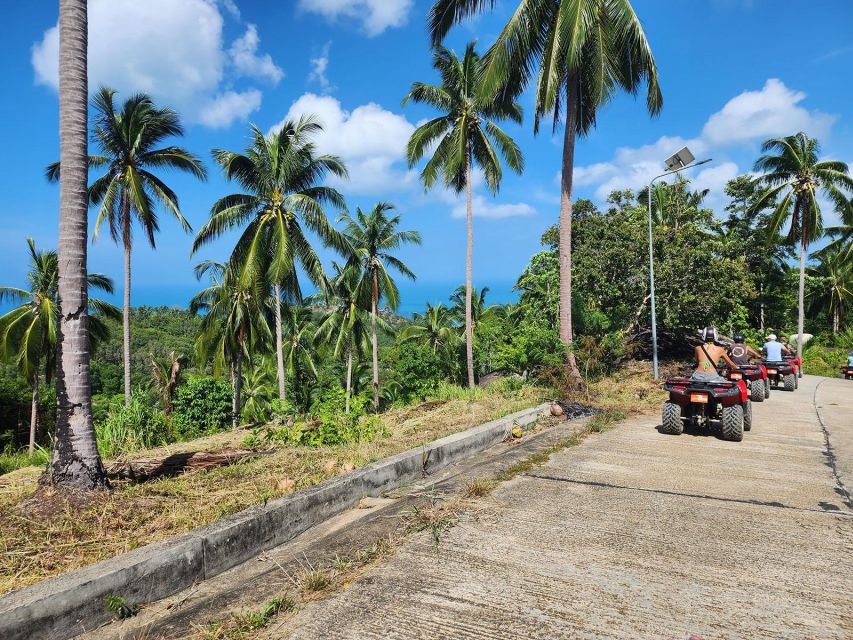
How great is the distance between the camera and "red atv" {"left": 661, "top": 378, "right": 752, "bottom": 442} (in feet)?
23.2

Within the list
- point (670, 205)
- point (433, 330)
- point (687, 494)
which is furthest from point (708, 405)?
point (433, 330)

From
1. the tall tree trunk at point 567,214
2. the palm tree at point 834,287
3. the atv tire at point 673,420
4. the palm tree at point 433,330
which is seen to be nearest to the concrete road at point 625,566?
the atv tire at point 673,420

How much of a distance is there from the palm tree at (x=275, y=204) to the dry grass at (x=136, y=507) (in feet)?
50.3

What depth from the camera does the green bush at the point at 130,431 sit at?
7.38 meters

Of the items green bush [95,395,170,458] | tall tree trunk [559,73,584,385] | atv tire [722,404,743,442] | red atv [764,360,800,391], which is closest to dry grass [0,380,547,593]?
green bush [95,395,170,458]

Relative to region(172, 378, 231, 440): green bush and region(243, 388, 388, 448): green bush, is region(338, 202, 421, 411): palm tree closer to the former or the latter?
region(172, 378, 231, 440): green bush

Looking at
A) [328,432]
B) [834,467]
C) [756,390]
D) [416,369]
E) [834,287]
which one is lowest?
[416,369]

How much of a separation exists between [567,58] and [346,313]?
21.3 meters

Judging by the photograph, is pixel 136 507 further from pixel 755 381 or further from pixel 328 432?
pixel 755 381

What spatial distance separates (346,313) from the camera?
30875mm

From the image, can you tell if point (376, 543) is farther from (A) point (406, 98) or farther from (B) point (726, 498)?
(A) point (406, 98)

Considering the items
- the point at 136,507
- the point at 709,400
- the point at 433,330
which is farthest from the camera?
the point at 433,330

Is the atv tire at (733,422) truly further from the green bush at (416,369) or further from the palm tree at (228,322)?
the palm tree at (228,322)

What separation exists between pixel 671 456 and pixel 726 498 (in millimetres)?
1704
